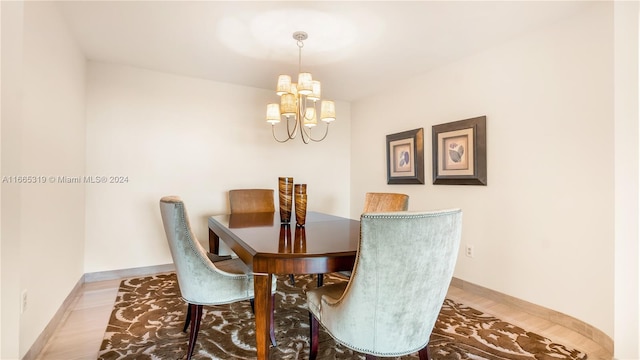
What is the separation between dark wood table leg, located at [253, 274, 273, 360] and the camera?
1.37 meters

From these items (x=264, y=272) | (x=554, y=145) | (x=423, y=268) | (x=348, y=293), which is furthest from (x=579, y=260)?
(x=264, y=272)

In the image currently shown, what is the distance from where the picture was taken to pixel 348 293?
1181 millimetres

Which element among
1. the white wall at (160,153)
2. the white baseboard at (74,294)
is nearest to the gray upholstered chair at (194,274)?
Result: the white baseboard at (74,294)

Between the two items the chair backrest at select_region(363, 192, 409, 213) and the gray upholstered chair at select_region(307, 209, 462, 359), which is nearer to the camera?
the gray upholstered chair at select_region(307, 209, 462, 359)

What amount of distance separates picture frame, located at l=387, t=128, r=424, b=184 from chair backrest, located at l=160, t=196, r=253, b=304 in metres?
2.37

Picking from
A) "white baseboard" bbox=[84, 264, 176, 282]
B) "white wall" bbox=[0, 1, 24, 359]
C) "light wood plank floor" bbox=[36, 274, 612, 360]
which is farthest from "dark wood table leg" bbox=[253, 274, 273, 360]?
"white baseboard" bbox=[84, 264, 176, 282]

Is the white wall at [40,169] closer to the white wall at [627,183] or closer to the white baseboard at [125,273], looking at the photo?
the white baseboard at [125,273]

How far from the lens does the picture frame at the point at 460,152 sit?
269cm

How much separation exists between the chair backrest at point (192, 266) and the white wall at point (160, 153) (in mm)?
1942

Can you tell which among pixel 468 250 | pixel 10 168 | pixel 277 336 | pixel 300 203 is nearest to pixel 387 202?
pixel 300 203

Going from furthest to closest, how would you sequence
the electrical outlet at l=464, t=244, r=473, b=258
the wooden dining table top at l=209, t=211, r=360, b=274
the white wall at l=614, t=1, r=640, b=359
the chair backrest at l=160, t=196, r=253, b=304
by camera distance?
the electrical outlet at l=464, t=244, r=473, b=258, the chair backrest at l=160, t=196, r=253, b=304, the white wall at l=614, t=1, r=640, b=359, the wooden dining table top at l=209, t=211, r=360, b=274

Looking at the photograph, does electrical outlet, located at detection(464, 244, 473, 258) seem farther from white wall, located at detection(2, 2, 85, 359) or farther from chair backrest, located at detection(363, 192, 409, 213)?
white wall, located at detection(2, 2, 85, 359)

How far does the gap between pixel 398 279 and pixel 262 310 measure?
0.66 m

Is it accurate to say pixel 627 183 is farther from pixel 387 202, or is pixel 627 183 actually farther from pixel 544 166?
pixel 387 202
